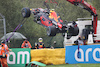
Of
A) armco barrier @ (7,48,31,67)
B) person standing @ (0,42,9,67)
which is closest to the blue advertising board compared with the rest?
armco barrier @ (7,48,31,67)

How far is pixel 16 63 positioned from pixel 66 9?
77.4ft

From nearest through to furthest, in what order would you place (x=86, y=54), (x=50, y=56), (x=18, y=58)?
(x=86, y=54), (x=50, y=56), (x=18, y=58)

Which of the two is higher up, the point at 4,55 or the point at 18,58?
the point at 4,55

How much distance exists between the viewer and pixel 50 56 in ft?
40.1

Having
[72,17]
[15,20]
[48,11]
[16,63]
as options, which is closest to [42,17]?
[48,11]

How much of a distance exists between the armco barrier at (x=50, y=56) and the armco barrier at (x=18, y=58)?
387mm

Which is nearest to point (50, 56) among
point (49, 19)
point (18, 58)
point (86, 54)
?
point (18, 58)

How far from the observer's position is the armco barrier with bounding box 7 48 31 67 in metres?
12.3

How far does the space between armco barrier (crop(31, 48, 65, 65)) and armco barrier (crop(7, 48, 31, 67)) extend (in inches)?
15.2

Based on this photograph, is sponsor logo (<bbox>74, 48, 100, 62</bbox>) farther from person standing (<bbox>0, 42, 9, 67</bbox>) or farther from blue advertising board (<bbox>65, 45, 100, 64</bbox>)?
person standing (<bbox>0, 42, 9, 67</bbox>)

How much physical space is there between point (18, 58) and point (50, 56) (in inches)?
68.5

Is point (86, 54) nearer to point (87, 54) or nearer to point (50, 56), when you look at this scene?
point (87, 54)

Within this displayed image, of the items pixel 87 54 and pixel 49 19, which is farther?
pixel 87 54

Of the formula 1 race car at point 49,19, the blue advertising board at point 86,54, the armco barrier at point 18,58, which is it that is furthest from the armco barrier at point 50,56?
the formula 1 race car at point 49,19
